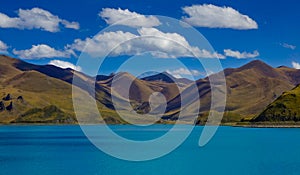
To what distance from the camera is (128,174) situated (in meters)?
73.6

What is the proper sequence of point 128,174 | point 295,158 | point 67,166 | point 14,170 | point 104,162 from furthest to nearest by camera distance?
point 295,158 < point 104,162 < point 67,166 < point 14,170 < point 128,174

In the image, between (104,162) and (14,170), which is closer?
(14,170)

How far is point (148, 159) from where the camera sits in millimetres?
100000

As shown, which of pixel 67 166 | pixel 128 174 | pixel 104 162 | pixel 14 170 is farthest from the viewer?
pixel 104 162

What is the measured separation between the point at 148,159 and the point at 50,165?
22.6 m

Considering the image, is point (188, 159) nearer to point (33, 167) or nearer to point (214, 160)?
point (214, 160)

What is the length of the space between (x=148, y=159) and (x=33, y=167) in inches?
1043

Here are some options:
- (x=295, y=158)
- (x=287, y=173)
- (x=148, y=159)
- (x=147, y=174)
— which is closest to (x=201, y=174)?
(x=147, y=174)

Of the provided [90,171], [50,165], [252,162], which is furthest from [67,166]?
[252,162]

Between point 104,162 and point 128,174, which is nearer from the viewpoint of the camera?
point 128,174

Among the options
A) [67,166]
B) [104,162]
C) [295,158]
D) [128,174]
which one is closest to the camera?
[128,174]

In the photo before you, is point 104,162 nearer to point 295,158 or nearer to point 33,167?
point 33,167

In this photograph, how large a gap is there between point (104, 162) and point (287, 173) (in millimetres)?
36099

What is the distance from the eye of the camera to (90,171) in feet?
255
